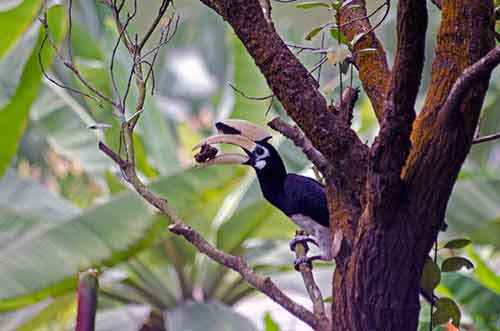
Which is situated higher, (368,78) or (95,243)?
(95,243)

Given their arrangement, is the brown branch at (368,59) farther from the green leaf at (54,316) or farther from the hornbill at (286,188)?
the green leaf at (54,316)

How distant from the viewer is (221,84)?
144 inches

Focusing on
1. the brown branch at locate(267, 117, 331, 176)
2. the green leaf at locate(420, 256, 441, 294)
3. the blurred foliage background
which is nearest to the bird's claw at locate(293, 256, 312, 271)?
the green leaf at locate(420, 256, 441, 294)

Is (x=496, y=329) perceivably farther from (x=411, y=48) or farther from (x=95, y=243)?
(x=411, y=48)

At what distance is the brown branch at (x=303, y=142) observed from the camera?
0.73 meters

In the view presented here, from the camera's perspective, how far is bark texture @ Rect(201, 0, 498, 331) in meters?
0.65

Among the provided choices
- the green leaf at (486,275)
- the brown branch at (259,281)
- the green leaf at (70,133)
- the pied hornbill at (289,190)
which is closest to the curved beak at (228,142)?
the pied hornbill at (289,190)

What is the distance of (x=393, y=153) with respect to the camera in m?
0.64

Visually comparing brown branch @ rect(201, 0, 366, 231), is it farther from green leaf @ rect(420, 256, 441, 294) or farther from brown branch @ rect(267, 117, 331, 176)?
green leaf @ rect(420, 256, 441, 294)

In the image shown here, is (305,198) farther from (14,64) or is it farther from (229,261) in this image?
(14,64)

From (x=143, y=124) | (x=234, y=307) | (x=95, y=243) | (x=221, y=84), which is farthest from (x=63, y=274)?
(x=221, y=84)

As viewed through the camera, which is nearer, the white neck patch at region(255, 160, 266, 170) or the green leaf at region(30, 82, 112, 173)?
the white neck patch at region(255, 160, 266, 170)

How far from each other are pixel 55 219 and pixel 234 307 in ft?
2.03

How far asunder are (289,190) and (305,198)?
1.3 inches
